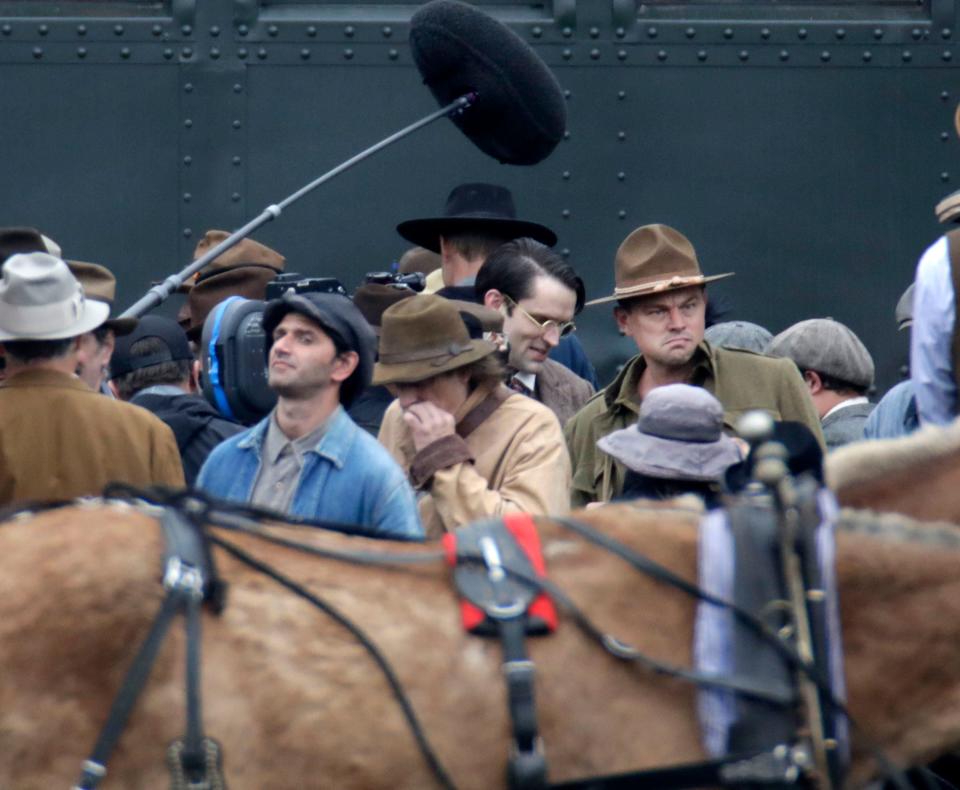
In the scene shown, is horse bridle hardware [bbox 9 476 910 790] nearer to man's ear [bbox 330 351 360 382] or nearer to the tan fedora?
man's ear [bbox 330 351 360 382]

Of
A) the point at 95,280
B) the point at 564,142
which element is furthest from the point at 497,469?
the point at 564,142

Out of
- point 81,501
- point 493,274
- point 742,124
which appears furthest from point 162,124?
point 81,501

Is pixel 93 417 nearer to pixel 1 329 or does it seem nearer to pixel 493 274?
pixel 1 329

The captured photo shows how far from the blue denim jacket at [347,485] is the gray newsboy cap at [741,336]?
191 cm

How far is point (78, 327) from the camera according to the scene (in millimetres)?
3848

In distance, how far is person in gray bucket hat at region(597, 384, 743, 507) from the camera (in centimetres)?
363

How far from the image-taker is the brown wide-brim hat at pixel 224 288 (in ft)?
18.4

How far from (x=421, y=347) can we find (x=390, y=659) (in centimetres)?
154

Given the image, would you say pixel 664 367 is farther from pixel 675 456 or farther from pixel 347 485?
pixel 347 485

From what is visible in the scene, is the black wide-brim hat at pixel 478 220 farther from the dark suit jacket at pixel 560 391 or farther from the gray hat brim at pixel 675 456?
the gray hat brim at pixel 675 456

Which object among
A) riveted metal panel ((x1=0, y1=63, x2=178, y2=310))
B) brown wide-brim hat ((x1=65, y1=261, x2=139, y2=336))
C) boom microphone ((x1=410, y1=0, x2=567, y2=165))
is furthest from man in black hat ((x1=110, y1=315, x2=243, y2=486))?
boom microphone ((x1=410, y1=0, x2=567, y2=165))

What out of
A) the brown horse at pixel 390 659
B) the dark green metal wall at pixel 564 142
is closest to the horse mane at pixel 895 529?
the brown horse at pixel 390 659

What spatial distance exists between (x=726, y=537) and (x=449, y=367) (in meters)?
1.46

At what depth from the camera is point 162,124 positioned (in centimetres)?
582
